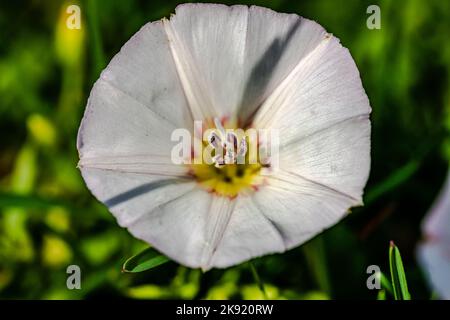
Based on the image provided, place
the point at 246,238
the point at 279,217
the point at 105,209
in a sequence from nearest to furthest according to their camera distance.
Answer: the point at 246,238 → the point at 279,217 → the point at 105,209

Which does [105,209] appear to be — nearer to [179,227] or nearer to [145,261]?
[145,261]

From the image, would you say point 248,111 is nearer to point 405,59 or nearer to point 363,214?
point 363,214

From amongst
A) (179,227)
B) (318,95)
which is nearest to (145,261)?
(179,227)

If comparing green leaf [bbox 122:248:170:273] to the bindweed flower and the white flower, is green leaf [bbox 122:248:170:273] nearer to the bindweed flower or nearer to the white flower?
the bindweed flower

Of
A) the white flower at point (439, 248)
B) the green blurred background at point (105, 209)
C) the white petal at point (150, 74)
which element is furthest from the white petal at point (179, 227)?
the white flower at point (439, 248)

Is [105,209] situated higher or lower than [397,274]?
higher

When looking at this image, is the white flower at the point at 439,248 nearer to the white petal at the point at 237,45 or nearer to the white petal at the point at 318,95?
the white petal at the point at 318,95
